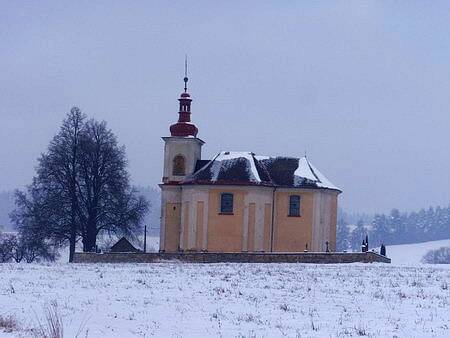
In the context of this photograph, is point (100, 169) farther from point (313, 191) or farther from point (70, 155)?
point (313, 191)

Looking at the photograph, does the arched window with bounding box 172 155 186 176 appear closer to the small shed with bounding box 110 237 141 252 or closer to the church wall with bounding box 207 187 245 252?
the church wall with bounding box 207 187 245 252

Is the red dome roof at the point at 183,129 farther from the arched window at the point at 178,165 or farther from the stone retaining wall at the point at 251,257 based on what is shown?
the stone retaining wall at the point at 251,257

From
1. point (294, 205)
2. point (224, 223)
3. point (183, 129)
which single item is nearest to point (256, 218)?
point (224, 223)

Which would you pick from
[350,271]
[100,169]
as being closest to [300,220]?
[100,169]

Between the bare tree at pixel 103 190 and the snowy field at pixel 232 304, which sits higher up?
the bare tree at pixel 103 190

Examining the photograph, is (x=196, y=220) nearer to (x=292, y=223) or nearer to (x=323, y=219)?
(x=292, y=223)

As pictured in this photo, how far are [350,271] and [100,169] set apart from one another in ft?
77.6

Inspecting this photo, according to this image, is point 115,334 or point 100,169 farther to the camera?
point 100,169

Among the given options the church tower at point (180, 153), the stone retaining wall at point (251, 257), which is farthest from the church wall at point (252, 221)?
the stone retaining wall at point (251, 257)

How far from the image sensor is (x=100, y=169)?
54344mm

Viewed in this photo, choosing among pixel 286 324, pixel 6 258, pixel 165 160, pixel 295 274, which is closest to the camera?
pixel 286 324

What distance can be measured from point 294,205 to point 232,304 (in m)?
33.8

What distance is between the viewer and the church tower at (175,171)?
184 ft

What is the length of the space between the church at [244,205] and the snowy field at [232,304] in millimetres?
22047
